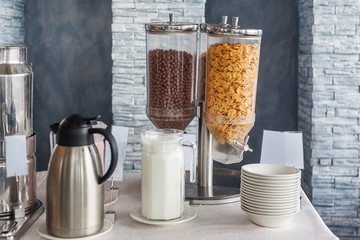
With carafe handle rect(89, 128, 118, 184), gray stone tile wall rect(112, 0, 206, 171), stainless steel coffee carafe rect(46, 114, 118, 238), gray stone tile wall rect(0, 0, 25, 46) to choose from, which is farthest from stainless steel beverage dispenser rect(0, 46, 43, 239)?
gray stone tile wall rect(0, 0, 25, 46)

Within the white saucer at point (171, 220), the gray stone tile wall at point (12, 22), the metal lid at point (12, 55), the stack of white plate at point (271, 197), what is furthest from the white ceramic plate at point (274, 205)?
the gray stone tile wall at point (12, 22)

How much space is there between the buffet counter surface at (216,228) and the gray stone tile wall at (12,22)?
5.76 feet

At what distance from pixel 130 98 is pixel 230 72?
1366 millimetres

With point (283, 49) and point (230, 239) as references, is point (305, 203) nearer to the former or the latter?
point (230, 239)

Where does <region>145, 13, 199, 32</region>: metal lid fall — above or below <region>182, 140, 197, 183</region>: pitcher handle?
above

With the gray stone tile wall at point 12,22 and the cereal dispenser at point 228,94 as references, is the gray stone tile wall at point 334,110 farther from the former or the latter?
the gray stone tile wall at point 12,22

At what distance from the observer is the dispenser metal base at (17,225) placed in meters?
1.22

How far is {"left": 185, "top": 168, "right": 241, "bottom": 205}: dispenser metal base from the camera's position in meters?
1.53

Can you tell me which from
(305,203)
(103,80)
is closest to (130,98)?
(103,80)

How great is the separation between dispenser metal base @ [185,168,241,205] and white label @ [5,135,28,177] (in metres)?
0.54

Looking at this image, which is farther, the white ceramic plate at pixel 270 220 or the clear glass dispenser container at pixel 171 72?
the clear glass dispenser container at pixel 171 72

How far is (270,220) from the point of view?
1.32m

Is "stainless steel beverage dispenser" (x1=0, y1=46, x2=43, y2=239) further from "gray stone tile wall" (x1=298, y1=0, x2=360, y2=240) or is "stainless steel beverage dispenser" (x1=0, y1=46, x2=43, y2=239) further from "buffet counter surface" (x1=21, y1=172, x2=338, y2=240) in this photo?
"gray stone tile wall" (x1=298, y1=0, x2=360, y2=240)

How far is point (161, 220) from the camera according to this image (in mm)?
1334
